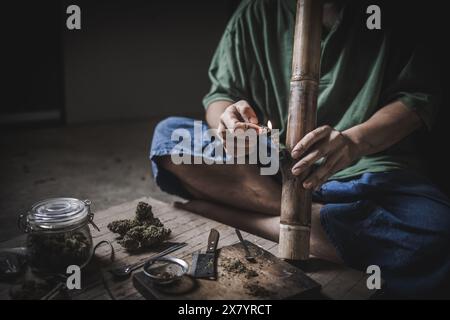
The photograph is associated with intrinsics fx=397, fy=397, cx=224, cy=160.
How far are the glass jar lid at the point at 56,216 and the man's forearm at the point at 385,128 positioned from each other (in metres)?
1.14

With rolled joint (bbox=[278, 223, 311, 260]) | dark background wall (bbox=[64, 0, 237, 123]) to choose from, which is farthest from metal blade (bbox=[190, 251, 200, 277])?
dark background wall (bbox=[64, 0, 237, 123])

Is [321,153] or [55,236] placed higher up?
[321,153]

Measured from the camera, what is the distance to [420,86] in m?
1.88

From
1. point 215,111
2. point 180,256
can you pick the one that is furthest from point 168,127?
point 180,256

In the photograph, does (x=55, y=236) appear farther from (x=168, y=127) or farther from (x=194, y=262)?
(x=168, y=127)

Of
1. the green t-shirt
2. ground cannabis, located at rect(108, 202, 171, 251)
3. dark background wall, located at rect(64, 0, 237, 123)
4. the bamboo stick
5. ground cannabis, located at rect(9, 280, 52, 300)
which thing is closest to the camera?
ground cannabis, located at rect(9, 280, 52, 300)

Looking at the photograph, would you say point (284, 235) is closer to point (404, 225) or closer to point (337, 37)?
point (404, 225)

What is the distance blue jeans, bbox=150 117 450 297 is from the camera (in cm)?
166

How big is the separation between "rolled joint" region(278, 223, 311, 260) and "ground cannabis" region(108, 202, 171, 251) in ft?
1.73

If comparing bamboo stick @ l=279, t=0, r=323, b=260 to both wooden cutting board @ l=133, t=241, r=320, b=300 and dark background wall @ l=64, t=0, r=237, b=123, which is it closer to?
wooden cutting board @ l=133, t=241, r=320, b=300

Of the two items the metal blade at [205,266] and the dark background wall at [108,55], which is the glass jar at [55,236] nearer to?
the metal blade at [205,266]

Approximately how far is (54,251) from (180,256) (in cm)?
48

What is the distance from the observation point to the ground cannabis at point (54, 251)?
1.38 m

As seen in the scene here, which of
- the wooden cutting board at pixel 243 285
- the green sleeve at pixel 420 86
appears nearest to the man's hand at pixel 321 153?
the wooden cutting board at pixel 243 285
